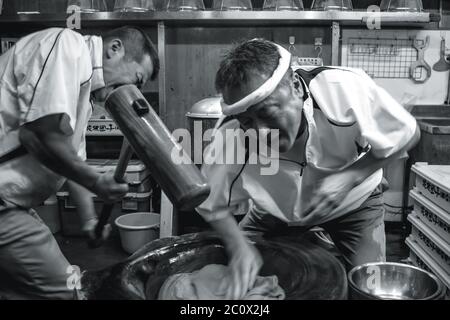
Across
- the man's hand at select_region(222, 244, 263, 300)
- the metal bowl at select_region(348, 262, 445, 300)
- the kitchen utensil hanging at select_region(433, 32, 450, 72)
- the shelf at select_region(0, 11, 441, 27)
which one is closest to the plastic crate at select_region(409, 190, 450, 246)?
the metal bowl at select_region(348, 262, 445, 300)

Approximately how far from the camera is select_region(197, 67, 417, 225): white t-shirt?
5.44 feet

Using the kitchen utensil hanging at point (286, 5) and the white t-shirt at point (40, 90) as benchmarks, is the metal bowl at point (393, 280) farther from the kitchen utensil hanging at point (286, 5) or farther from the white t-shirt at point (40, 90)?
the kitchen utensil hanging at point (286, 5)

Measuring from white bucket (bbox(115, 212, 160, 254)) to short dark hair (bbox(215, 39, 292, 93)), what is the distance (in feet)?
7.02

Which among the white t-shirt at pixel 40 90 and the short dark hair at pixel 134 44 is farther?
the short dark hair at pixel 134 44

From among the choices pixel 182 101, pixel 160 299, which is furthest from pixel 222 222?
pixel 182 101

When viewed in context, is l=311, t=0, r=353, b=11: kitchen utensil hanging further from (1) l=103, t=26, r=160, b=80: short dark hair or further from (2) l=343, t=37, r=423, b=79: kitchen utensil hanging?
(1) l=103, t=26, r=160, b=80: short dark hair

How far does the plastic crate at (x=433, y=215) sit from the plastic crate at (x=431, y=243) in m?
0.03

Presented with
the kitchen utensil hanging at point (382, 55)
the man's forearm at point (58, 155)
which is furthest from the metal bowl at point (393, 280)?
the kitchen utensil hanging at point (382, 55)

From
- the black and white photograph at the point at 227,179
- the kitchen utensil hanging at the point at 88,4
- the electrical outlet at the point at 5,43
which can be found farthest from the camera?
the electrical outlet at the point at 5,43

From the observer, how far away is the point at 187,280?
58.8 inches

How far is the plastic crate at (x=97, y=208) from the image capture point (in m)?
3.77

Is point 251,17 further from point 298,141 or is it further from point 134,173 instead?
point 298,141

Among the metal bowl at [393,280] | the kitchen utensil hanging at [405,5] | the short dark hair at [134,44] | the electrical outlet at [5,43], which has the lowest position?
the metal bowl at [393,280]

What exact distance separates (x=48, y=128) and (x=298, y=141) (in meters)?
0.94
